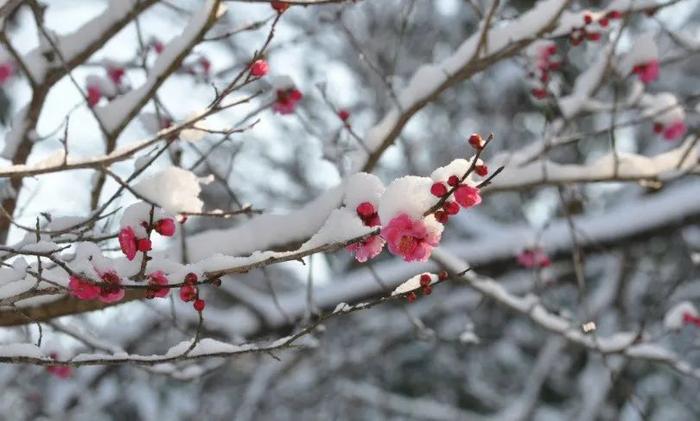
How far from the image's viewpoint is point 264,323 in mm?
4441

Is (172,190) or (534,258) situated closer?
(172,190)

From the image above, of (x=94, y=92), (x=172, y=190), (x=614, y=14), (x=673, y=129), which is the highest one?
(x=94, y=92)

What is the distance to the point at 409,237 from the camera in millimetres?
1401

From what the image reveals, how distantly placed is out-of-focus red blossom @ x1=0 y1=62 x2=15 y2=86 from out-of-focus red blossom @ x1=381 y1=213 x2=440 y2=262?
2.35 metres

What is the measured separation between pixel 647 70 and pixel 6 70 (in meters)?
2.64

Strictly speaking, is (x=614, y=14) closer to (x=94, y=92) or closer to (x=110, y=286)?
(x=94, y=92)

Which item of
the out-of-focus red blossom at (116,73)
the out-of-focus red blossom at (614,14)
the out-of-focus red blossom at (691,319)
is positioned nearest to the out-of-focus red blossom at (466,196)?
the out-of-focus red blossom at (614,14)

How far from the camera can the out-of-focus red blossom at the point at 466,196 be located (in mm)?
1401

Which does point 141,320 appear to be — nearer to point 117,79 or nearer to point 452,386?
point 117,79

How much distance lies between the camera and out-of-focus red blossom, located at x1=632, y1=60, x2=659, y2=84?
299 centimetres

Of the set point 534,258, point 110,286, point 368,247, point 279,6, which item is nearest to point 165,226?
point 110,286

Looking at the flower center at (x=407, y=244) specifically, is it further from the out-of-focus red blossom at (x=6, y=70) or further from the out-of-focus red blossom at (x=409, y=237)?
the out-of-focus red blossom at (x=6, y=70)

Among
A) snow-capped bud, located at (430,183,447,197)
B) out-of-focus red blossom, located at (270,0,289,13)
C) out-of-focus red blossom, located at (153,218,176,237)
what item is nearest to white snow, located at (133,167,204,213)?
out-of-focus red blossom, located at (153,218,176,237)

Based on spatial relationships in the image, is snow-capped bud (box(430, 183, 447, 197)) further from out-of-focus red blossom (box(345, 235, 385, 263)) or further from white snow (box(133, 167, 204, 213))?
white snow (box(133, 167, 204, 213))
